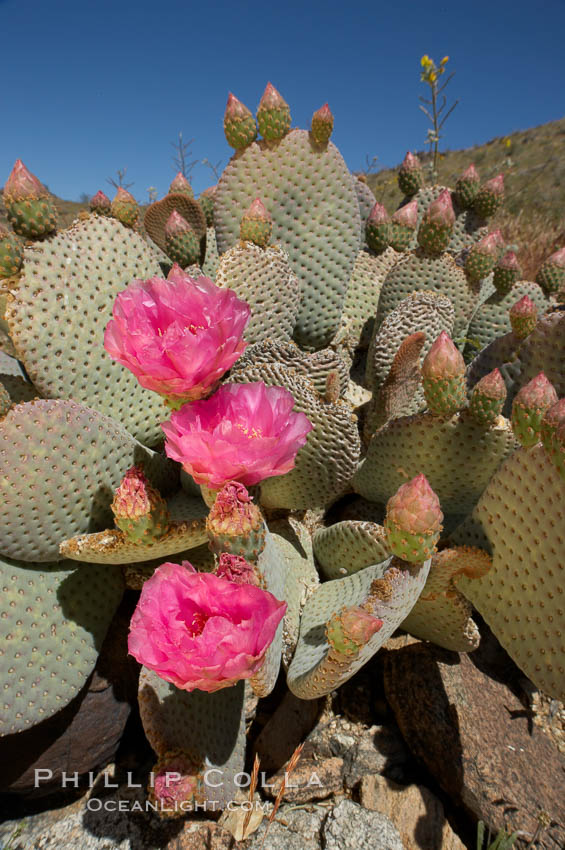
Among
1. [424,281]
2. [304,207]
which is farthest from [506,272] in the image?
[304,207]

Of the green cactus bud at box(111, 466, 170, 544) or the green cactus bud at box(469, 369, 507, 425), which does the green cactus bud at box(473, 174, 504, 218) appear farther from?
the green cactus bud at box(111, 466, 170, 544)

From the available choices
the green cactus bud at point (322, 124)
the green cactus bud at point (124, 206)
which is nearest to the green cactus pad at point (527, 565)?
the green cactus bud at point (322, 124)

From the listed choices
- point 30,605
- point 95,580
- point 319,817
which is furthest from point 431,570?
point 30,605

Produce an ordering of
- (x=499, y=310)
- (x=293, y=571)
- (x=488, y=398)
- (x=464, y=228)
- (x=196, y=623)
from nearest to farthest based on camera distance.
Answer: (x=196, y=623)
(x=488, y=398)
(x=293, y=571)
(x=499, y=310)
(x=464, y=228)

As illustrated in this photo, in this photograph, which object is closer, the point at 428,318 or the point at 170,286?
the point at 170,286

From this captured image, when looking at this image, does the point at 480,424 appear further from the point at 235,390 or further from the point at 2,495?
the point at 2,495

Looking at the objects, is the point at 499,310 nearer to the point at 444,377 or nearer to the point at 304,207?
the point at 304,207

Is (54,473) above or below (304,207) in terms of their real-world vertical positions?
below
